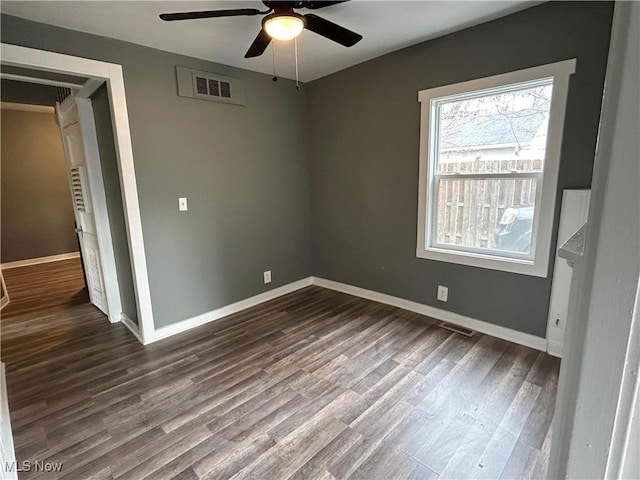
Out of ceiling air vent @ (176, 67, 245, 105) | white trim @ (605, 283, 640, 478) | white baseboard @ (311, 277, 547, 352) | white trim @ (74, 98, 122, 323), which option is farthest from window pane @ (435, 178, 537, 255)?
white trim @ (74, 98, 122, 323)

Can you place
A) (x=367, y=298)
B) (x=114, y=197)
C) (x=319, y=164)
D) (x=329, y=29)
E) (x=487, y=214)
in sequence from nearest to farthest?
(x=329, y=29) < (x=487, y=214) < (x=114, y=197) < (x=367, y=298) < (x=319, y=164)

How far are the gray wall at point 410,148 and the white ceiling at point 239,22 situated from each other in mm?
207

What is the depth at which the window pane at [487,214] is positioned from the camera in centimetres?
251

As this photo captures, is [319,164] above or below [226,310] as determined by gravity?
above

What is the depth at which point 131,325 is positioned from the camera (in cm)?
309

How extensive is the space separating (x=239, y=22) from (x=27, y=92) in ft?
10.5

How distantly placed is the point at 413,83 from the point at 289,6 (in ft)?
5.03

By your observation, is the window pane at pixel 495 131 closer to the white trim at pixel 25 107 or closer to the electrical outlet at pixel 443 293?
the electrical outlet at pixel 443 293

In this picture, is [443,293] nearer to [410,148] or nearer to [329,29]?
[410,148]

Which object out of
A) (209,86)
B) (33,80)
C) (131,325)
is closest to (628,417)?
(209,86)

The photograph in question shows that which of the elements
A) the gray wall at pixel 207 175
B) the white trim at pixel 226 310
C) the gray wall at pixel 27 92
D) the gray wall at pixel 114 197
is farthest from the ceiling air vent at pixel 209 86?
the gray wall at pixel 27 92

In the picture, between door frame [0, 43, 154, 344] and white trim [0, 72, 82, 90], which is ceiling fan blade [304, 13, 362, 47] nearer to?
door frame [0, 43, 154, 344]

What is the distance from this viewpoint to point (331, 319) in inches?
126

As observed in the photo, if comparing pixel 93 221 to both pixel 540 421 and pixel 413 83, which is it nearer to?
pixel 413 83
